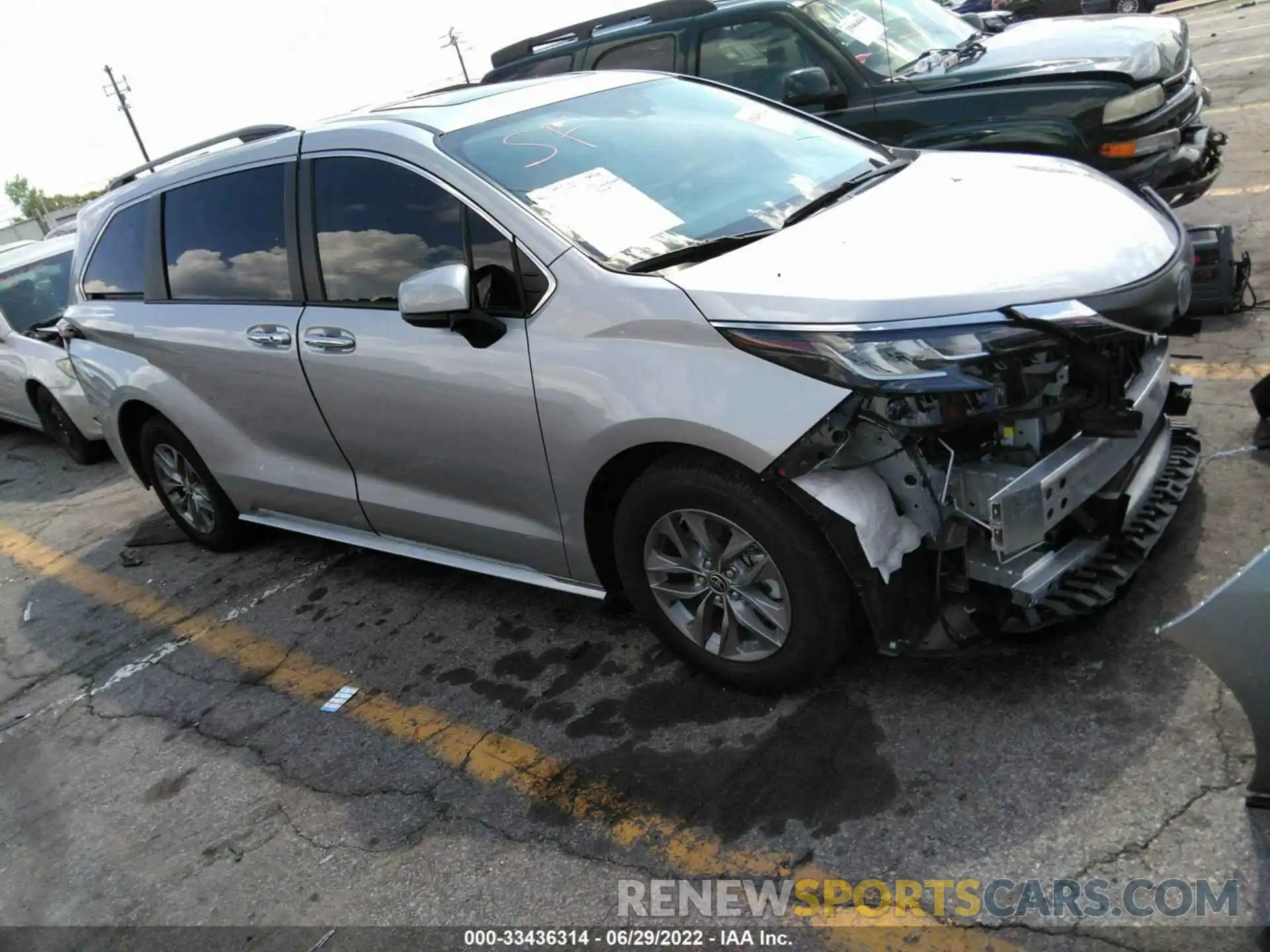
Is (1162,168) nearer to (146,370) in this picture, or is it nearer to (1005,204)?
(1005,204)

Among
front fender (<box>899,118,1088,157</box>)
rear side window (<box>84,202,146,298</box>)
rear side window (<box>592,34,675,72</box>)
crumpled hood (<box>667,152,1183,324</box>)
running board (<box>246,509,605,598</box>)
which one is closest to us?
crumpled hood (<box>667,152,1183,324</box>)

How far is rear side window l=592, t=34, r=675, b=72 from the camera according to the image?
6.99 metres

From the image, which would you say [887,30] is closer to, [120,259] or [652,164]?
[652,164]

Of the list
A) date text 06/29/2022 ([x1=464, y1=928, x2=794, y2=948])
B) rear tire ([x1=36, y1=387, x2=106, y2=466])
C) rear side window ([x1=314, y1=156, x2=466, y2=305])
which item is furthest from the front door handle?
rear tire ([x1=36, y1=387, x2=106, y2=466])

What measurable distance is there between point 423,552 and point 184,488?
207cm

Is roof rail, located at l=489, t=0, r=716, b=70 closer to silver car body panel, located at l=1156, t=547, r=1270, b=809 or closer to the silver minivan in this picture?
the silver minivan

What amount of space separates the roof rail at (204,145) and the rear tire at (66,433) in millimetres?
3013

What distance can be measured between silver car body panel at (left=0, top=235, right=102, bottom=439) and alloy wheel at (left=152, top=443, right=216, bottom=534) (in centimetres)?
229

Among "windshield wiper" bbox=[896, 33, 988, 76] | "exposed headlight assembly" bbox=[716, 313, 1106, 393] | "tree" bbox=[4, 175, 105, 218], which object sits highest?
"windshield wiper" bbox=[896, 33, 988, 76]

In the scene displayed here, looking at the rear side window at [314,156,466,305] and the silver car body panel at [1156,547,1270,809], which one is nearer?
the silver car body panel at [1156,547,1270,809]

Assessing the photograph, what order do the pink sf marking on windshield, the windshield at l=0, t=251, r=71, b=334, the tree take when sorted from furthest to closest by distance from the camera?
1. the tree
2. the windshield at l=0, t=251, r=71, b=334
3. the pink sf marking on windshield

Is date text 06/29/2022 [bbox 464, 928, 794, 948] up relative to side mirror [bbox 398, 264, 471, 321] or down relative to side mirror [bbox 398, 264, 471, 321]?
down

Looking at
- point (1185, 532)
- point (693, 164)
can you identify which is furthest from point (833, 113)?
point (1185, 532)

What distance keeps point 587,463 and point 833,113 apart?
4.10 m
